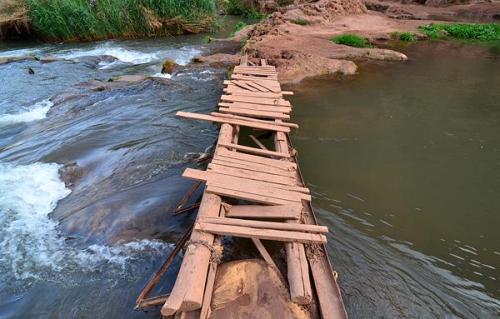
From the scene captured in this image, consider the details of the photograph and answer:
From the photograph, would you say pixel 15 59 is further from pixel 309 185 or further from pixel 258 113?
pixel 309 185

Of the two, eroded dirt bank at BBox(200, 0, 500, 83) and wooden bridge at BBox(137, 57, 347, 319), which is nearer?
wooden bridge at BBox(137, 57, 347, 319)

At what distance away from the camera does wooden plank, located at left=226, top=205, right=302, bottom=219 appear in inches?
151

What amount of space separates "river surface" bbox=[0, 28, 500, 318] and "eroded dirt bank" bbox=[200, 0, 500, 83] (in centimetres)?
87

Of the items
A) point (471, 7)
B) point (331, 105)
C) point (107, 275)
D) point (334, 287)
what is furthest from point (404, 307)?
point (471, 7)

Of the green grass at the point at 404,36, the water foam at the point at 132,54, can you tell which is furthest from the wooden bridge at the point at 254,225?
the green grass at the point at 404,36

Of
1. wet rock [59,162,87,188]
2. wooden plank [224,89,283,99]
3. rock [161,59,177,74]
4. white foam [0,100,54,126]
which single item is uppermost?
wooden plank [224,89,283,99]

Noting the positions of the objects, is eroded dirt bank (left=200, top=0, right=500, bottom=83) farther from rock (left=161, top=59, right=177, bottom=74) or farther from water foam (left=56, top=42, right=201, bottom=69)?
water foam (left=56, top=42, right=201, bottom=69)

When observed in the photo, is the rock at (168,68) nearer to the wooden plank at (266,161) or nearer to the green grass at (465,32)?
the wooden plank at (266,161)

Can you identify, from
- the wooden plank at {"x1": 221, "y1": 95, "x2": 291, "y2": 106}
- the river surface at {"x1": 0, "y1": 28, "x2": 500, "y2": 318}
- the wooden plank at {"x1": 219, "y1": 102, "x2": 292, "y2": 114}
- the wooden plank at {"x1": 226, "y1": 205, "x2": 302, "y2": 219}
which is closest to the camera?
the wooden plank at {"x1": 226, "y1": 205, "x2": 302, "y2": 219}

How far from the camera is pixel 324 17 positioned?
1658 centimetres

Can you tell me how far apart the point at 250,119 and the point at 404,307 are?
11.4 feet

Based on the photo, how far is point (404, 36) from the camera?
1492 cm

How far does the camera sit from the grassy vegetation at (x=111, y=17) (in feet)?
50.3

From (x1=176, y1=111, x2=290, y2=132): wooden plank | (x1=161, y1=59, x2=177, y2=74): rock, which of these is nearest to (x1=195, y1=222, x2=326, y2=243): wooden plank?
(x1=176, y1=111, x2=290, y2=132): wooden plank
